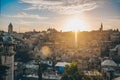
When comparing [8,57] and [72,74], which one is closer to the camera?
[72,74]

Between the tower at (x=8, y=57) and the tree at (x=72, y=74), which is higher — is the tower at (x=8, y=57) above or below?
above

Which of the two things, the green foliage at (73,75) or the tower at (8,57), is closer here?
the green foliage at (73,75)

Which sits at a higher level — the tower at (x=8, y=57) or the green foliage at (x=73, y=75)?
the tower at (x=8, y=57)

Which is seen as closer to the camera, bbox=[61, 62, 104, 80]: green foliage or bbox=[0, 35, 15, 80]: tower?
bbox=[61, 62, 104, 80]: green foliage

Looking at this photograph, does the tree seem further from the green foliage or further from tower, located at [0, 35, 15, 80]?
tower, located at [0, 35, 15, 80]

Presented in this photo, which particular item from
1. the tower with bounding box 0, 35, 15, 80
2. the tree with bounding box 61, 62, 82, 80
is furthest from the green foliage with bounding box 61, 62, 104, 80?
the tower with bounding box 0, 35, 15, 80

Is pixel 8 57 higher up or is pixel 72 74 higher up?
pixel 8 57

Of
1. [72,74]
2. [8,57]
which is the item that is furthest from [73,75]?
[8,57]

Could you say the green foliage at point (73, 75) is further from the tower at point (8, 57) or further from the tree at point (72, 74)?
the tower at point (8, 57)

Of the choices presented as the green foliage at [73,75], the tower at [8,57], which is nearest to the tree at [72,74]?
the green foliage at [73,75]

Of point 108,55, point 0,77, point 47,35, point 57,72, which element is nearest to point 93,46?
point 108,55

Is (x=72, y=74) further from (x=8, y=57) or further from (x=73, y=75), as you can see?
(x=8, y=57)

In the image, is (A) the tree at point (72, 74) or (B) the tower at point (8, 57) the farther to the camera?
(B) the tower at point (8, 57)
